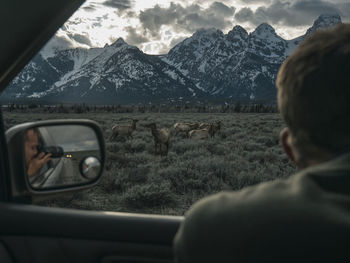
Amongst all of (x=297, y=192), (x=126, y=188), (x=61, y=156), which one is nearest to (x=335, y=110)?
(x=297, y=192)

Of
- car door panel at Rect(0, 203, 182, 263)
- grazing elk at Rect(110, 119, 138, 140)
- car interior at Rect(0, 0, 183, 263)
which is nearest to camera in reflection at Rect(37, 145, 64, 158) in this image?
car interior at Rect(0, 0, 183, 263)

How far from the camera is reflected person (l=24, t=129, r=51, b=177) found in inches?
80.4

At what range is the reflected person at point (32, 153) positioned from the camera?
6.70ft

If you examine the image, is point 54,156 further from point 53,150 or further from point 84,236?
point 84,236

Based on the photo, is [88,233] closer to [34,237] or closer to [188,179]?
[34,237]

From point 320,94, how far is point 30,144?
5.36ft

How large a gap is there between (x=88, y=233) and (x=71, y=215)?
6.3 inches

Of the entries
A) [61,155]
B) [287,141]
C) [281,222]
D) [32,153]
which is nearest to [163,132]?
[61,155]

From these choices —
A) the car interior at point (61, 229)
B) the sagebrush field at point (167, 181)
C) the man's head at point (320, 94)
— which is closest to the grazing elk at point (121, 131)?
the sagebrush field at point (167, 181)

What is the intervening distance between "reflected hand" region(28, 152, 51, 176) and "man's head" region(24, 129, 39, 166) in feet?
0.10

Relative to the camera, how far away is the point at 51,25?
171cm

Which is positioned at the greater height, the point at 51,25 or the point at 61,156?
the point at 51,25

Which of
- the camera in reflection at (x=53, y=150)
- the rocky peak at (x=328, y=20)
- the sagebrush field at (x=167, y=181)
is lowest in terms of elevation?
the sagebrush field at (x=167, y=181)

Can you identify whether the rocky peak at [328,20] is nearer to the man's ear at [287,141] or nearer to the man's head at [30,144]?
the man's ear at [287,141]
